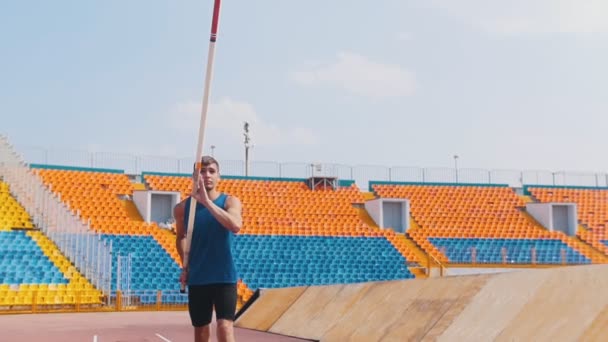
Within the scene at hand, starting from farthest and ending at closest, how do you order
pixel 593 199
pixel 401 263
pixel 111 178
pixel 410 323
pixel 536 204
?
1. pixel 593 199
2. pixel 536 204
3. pixel 111 178
4. pixel 401 263
5. pixel 410 323

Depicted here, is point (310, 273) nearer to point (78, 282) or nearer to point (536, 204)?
point (78, 282)

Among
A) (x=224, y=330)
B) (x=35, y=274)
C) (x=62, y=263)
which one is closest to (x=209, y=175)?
(x=224, y=330)

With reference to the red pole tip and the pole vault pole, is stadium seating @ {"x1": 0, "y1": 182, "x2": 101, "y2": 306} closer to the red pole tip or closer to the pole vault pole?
the pole vault pole

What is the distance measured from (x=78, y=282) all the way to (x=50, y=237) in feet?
12.8

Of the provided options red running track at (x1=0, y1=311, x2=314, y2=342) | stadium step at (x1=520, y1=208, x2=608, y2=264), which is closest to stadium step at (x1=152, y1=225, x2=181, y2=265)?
red running track at (x1=0, y1=311, x2=314, y2=342)

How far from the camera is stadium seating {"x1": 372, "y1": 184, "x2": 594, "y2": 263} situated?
3394 centimetres

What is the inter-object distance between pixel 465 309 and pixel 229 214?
3995 mm

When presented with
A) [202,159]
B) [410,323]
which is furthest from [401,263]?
[202,159]

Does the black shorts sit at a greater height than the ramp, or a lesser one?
greater

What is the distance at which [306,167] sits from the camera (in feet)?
133

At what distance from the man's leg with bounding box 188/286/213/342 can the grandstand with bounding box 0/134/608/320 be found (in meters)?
18.0

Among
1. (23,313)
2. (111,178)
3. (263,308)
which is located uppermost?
(111,178)

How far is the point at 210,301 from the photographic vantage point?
5.07 m

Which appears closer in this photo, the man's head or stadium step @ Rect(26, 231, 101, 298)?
the man's head
